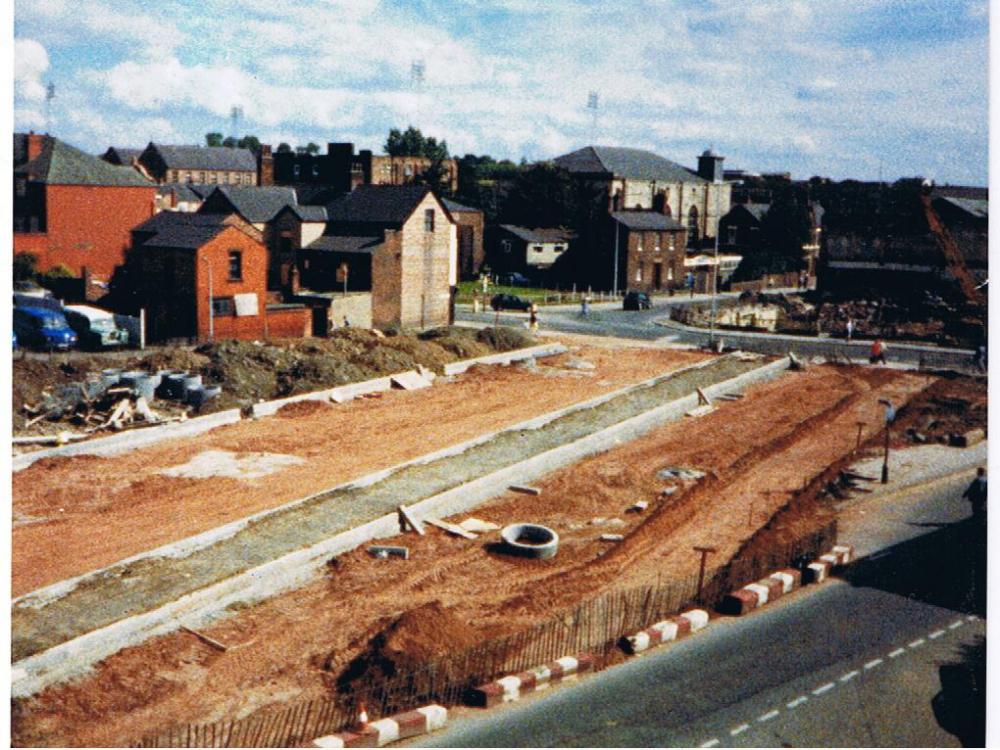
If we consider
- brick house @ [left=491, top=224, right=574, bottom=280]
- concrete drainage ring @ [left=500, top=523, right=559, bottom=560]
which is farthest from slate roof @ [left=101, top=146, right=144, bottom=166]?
concrete drainage ring @ [left=500, top=523, right=559, bottom=560]

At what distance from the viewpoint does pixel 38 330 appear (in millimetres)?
40188

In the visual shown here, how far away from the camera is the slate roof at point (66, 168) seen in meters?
53.8

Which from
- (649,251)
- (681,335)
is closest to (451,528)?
(681,335)

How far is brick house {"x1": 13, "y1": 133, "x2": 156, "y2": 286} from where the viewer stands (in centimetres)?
5341

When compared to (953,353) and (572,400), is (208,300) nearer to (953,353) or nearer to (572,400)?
(572,400)

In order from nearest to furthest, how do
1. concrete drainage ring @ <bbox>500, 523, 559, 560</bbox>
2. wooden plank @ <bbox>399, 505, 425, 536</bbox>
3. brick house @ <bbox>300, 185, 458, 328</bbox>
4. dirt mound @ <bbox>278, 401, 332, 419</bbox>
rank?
concrete drainage ring @ <bbox>500, 523, 559, 560</bbox> < wooden plank @ <bbox>399, 505, 425, 536</bbox> < dirt mound @ <bbox>278, 401, 332, 419</bbox> < brick house @ <bbox>300, 185, 458, 328</bbox>

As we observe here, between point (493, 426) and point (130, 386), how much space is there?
12.0 meters

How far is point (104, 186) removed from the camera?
56156 millimetres

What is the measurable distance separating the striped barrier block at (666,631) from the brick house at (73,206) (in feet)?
139

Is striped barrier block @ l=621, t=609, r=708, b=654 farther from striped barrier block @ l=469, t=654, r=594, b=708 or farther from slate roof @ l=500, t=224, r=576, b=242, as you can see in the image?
slate roof @ l=500, t=224, r=576, b=242

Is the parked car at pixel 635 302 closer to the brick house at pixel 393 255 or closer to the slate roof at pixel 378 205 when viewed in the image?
the brick house at pixel 393 255

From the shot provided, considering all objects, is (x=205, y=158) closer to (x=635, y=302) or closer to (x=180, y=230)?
(x=635, y=302)

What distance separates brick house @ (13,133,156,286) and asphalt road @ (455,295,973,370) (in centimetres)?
2000

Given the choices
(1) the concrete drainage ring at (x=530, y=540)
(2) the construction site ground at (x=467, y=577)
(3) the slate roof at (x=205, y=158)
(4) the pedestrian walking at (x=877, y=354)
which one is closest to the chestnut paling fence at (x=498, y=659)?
(2) the construction site ground at (x=467, y=577)
